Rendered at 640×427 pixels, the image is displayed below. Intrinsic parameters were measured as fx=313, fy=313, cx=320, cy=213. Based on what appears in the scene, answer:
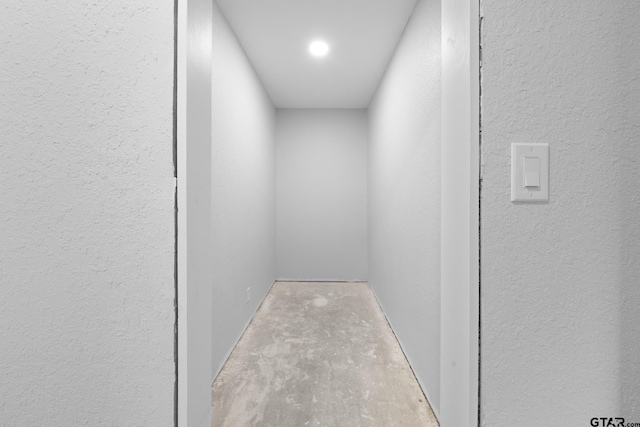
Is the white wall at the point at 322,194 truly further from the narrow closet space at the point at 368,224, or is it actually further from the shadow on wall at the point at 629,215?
the shadow on wall at the point at 629,215

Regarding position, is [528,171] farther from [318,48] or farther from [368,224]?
[368,224]

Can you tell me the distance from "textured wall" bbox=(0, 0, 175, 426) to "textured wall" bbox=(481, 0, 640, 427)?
0.78 m

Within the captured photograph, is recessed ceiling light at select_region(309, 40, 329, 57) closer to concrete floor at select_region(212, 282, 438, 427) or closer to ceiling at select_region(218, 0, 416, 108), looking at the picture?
ceiling at select_region(218, 0, 416, 108)

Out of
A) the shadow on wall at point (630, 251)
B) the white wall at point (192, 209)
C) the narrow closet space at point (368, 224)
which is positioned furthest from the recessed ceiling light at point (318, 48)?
the shadow on wall at point (630, 251)

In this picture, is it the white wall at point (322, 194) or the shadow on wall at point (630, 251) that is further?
the white wall at point (322, 194)

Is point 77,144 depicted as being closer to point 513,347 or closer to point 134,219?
point 134,219

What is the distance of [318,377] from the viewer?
6.38 feet

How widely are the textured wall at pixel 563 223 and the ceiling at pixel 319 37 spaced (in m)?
1.62

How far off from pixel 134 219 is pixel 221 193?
147 centimetres

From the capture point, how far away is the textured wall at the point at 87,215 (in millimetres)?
745

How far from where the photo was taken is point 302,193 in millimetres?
4508

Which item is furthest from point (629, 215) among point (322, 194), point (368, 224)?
point (322, 194)

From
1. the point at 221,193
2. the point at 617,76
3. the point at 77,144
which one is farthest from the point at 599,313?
the point at 221,193

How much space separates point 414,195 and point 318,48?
1.57 meters
